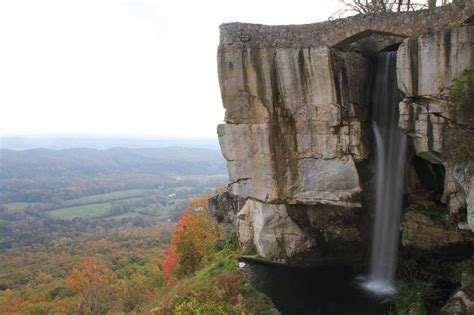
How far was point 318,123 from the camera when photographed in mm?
19094

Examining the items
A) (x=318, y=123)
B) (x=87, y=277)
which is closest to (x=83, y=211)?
(x=87, y=277)

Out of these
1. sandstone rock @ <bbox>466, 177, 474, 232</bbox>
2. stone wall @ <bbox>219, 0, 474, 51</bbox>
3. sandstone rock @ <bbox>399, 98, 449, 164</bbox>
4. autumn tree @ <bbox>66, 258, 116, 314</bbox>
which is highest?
stone wall @ <bbox>219, 0, 474, 51</bbox>

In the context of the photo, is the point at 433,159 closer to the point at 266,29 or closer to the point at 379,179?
the point at 379,179

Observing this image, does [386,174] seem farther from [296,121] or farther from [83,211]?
[83,211]

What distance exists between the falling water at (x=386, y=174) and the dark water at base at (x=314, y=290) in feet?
4.07

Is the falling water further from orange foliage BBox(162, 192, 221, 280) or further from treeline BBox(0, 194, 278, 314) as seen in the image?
orange foliage BBox(162, 192, 221, 280)

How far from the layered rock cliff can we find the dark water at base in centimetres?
110

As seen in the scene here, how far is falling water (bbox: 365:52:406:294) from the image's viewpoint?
19062mm

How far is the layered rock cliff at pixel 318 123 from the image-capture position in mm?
16547

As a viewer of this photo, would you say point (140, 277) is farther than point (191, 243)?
Yes

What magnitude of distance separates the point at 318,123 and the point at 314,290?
318 inches

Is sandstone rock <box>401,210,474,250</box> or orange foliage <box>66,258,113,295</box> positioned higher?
sandstone rock <box>401,210,474,250</box>

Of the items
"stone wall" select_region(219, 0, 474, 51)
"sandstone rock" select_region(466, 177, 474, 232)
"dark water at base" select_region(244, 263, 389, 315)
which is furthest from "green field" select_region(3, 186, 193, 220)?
"sandstone rock" select_region(466, 177, 474, 232)

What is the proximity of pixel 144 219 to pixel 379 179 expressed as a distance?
381ft
